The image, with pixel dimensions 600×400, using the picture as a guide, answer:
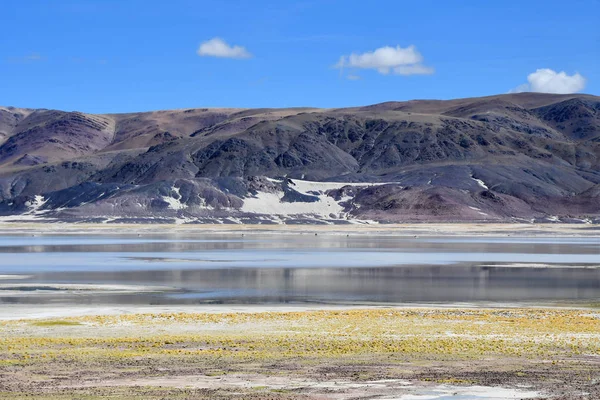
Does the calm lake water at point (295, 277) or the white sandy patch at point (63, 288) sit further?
the white sandy patch at point (63, 288)

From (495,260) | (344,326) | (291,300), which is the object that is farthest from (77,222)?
(344,326)

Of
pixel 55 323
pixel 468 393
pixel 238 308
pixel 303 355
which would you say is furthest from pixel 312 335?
pixel 238 308

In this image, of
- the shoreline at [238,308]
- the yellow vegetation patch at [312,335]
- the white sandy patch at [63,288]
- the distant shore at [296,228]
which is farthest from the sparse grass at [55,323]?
the distant shore at [296,228]

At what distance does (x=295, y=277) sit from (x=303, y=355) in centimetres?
3091

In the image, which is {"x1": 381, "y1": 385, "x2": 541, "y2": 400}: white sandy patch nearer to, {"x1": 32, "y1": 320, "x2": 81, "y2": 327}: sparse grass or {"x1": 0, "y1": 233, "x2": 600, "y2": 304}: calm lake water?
{"x1": 32, "y1": 320, "x2": 81, "y2": 327}: sparse grass

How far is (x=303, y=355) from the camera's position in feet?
79.4

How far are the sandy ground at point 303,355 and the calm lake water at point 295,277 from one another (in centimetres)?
769

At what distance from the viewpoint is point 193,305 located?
39.2 metres

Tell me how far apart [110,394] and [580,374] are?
32.7 feet

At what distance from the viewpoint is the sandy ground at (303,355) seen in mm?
19375

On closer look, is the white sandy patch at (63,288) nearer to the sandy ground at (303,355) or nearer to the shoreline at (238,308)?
the shoreline at (238,308)

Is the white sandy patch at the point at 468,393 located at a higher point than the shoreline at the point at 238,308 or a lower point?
higher

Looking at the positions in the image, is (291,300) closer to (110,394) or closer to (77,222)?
(110,394)

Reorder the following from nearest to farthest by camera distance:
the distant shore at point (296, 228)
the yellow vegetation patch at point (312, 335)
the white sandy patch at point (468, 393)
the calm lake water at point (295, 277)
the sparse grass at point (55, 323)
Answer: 1. the white sandy patch at point (468, 393)
2. the yellow vegetation patch at point (312, 335)
3. the sparse grass at point (55, 323)
4. the calm lake water at point (295, 277)
5. the distant shore at point (296, 228)
